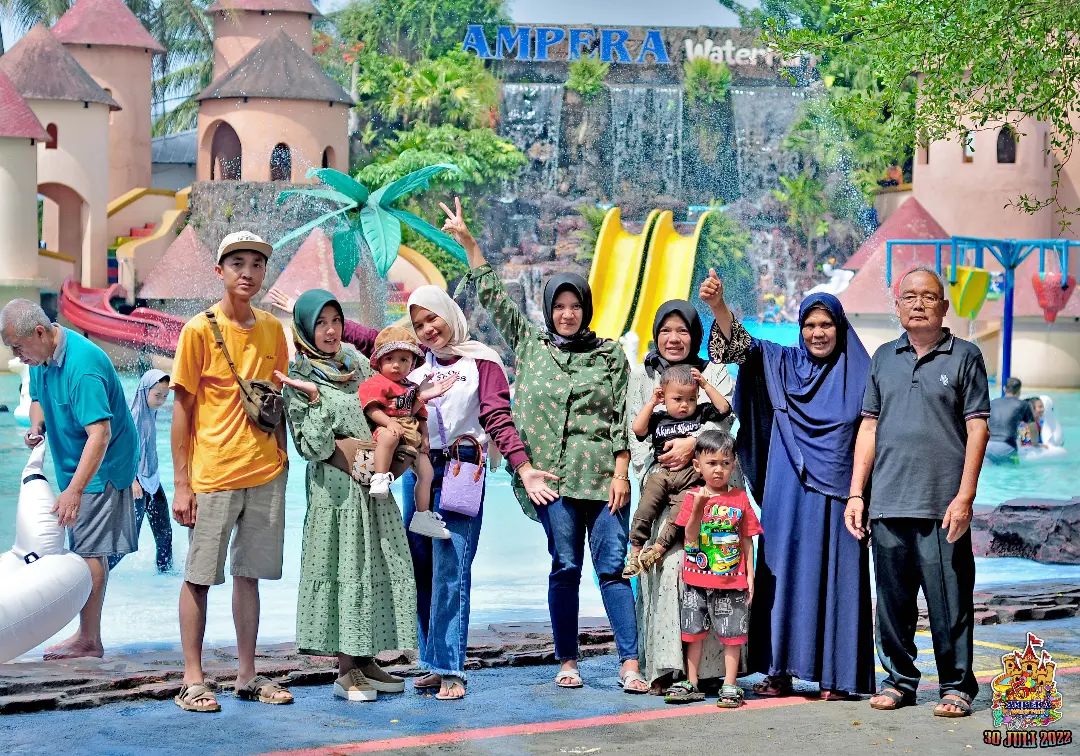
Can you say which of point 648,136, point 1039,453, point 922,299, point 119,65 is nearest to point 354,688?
point 922,299

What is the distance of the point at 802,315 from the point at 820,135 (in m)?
37.1

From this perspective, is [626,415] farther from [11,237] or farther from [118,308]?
[118,308]

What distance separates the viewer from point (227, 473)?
559 cm

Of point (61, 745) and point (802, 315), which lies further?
point (802, 315)

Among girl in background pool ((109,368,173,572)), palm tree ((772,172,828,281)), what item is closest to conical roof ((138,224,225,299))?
palm tree ((772,172,828,281))

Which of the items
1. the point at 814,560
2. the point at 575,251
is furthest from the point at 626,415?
the point at 575,251

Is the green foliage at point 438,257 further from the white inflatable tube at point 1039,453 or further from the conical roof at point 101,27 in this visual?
the white inflatable tube at point 1039,453

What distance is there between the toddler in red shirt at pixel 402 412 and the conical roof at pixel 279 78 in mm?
28233

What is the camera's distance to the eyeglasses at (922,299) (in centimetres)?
555

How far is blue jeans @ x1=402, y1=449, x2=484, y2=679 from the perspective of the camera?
5.82 m

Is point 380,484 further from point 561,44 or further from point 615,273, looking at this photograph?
point 561,44

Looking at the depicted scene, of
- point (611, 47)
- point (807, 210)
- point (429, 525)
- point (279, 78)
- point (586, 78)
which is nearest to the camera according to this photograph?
point (429, 525)

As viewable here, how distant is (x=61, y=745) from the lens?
491cm

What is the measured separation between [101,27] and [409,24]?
10475mm
